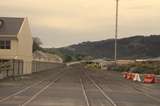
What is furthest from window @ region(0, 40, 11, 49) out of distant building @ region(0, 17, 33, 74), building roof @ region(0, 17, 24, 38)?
building roof @ region(0, 17, 24, 38)

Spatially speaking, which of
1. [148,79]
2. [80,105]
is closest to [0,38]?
[148,79]

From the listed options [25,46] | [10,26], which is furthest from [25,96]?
[25,46]

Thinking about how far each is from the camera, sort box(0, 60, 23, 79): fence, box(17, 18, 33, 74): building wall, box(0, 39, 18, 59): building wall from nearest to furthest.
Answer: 1. box(0, 60, 23, 79): fence
2. box(0, 39, 18, 59): building wall
3. box(17, 18, 33, 74): building wall

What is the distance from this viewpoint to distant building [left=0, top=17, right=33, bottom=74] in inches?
3211

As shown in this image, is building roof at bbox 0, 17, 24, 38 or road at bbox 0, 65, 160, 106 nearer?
road at bbox 0, 65, 160, 106

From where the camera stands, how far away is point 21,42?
3327 inches

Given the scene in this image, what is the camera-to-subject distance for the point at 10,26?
282 feet

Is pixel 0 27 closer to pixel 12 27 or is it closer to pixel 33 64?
pixel 12 27

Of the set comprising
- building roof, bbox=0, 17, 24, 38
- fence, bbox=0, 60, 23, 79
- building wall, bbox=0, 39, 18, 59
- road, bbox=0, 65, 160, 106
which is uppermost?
building roof, bbox=0, 17, 24, 38

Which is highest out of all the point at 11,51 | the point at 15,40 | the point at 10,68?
the point at 15,40

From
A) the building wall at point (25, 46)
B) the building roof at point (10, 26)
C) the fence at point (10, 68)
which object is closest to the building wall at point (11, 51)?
the building wall at point (25, 46)

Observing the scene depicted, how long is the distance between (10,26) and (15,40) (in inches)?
193

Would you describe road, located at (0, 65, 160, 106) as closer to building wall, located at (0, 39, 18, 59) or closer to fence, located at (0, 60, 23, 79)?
fence, located at (0, 60, 23, 79)

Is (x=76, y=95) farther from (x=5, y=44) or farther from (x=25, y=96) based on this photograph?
(x=5, y=44)
